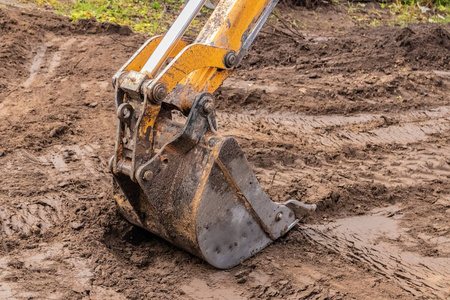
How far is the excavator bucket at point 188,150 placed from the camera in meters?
2.99

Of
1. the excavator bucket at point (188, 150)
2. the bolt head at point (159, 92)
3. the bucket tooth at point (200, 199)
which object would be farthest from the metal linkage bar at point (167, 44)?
the bucket tooth at point (200, 199)

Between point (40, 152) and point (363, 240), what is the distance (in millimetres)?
2954

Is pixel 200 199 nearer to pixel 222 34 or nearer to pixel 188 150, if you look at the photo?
pixel 188 150

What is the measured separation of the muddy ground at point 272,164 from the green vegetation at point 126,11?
0.88 meters

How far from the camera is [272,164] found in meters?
4.79

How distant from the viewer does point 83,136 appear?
5141 millimetres

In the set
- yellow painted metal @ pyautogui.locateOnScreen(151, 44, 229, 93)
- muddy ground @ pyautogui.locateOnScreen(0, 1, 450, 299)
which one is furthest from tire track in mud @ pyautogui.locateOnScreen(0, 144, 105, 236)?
yellow painted metal @ pyautogui.locateOnScreen(151, 44, 229, 93)

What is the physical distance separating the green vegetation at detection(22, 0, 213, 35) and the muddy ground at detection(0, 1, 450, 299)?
34.5 inches

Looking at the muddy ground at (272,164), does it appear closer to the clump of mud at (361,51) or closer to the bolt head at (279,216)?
the clump of mud at (361,51)

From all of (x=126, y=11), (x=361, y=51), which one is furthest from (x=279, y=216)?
(x=126, y=11)

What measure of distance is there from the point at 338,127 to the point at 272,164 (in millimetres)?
1296

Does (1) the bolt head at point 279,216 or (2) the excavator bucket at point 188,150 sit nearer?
(2) the excavator bucket at point 188,150

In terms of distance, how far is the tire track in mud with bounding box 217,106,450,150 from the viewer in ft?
17.9

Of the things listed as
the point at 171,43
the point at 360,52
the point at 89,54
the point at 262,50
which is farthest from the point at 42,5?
the point at 171,43
